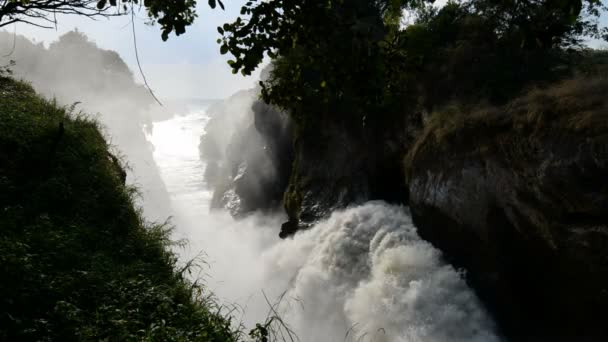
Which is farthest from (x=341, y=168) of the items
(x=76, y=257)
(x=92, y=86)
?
(x=92, y=86)

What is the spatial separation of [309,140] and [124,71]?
44.0m

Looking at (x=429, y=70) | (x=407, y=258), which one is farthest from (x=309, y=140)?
(x=407, y=258)

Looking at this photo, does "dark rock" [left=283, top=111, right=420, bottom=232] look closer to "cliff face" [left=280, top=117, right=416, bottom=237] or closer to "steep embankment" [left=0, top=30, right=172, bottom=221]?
"cliff face" [left=280, top=117, right=416, bottom=237]

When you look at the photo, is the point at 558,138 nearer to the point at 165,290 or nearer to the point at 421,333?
the point at 421,333

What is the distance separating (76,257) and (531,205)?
7548mm

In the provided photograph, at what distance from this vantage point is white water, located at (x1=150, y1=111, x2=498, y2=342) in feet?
25.4

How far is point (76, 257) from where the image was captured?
426cm

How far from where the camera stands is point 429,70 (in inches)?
476

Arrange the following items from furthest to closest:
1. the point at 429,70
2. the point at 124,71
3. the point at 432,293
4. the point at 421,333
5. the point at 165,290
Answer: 1. the point at 124,71
2. the point at 429,70
3. the point at 432,293
4. the point at 421,333
5. the point at 165,290

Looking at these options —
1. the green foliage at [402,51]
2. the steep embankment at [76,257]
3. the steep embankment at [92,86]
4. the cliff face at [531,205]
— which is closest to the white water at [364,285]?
the cliff face at [531,205]

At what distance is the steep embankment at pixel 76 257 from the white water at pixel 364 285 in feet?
4.04

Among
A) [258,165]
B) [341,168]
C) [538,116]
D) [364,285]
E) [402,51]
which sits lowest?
[364,285]

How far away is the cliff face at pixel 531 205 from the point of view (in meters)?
5.97

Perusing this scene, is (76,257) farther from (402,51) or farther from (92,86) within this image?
(92,86)
